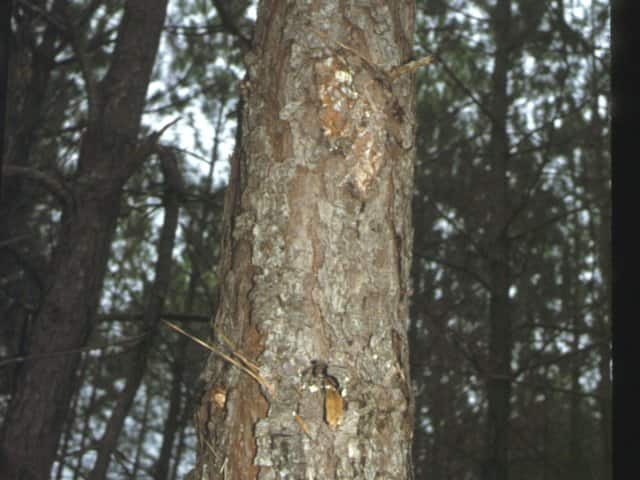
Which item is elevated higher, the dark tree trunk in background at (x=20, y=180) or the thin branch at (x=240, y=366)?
the dark tree trunk in background at (x=20, y=180)

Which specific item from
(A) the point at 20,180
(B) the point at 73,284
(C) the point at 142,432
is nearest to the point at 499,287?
(B) the point at 73,284

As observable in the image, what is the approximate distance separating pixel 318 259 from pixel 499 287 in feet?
9.72

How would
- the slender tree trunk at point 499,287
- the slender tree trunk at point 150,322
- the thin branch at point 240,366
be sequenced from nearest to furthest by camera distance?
the thin branch at point 240,366, the slender tree trunk at point 150,322, the slender tree trunk at point 499,287

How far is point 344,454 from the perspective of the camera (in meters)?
1.42

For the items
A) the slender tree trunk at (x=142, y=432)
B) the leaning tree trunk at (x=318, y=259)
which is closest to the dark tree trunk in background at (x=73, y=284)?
the leaning tree trunk at (x=318, y=259)

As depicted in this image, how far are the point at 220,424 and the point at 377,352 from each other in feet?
1.04

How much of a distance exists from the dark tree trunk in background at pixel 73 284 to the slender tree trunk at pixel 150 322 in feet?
0.74

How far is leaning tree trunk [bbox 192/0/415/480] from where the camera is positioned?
56.3 inches

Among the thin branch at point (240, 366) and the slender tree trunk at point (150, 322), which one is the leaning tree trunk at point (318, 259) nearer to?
the thin branch at point (240, 366)

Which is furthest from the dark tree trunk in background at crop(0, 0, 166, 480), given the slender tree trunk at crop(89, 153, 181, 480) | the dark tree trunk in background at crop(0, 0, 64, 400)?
the dark tree trunk in background at crop(0, 0, 64, 400)

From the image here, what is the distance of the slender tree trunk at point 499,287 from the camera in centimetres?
409

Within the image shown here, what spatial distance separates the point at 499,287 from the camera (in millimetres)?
4281

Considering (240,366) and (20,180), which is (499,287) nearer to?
(20,180)

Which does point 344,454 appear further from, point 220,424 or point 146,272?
point 146,272
